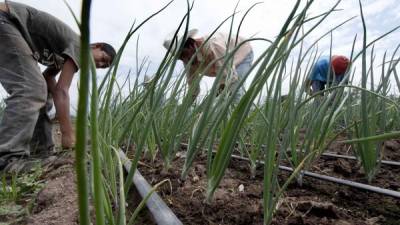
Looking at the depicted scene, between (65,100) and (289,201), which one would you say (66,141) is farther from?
(289,201)

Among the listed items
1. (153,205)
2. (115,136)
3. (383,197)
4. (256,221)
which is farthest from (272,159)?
(115,136)

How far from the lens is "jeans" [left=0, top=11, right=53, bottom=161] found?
1881mm

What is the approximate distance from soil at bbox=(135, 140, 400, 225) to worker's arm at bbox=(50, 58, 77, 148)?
65.9 inches

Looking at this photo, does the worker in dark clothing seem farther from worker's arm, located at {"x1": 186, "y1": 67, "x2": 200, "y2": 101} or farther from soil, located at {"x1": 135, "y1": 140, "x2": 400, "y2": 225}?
soil, located at {"x1": 135, "y1": 140, "x2": 400, "y2": 225}

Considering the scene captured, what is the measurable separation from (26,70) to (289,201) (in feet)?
6.31

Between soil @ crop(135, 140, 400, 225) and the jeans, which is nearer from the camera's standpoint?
soil @ crop(135, 140, 400, 225)

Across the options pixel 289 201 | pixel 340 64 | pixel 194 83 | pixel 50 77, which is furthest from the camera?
pixel 340 64

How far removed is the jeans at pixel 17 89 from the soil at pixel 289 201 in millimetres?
1286

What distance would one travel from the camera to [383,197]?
2.38 feet

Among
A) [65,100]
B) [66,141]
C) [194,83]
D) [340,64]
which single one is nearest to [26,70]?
[65,100]

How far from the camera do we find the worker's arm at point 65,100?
7.89ft

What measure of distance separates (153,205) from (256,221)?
21cm

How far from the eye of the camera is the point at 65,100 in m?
2.51

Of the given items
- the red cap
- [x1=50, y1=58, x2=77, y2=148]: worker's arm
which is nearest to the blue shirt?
the red cap
